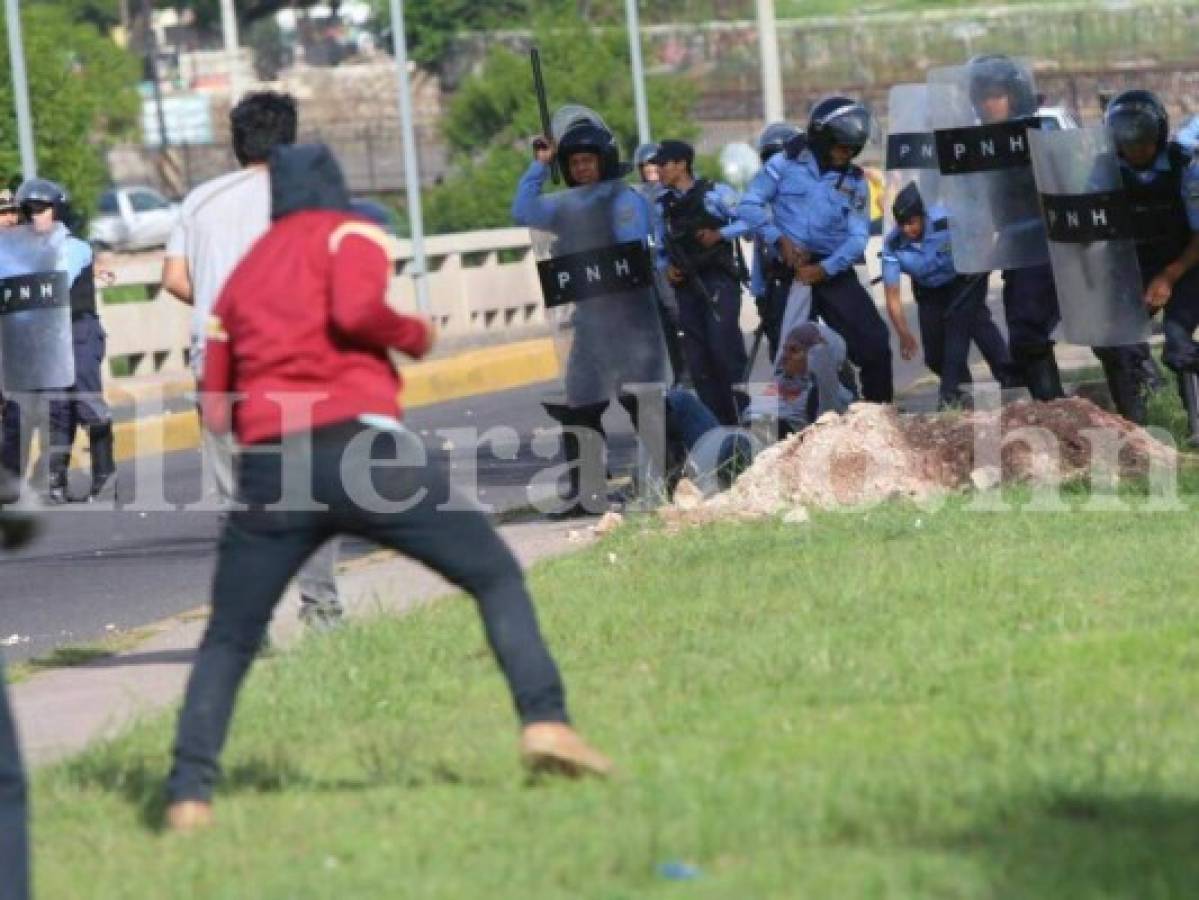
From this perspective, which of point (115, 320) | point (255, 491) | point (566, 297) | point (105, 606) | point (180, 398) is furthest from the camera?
point (115, 320)

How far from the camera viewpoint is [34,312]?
705 inches

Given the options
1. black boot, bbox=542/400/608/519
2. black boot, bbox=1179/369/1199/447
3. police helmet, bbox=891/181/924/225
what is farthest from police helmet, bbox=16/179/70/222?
black boot, bbox=1179/369/1199/447

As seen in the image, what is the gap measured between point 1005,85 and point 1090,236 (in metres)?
1.37

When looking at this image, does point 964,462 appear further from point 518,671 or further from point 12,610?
point 518,671

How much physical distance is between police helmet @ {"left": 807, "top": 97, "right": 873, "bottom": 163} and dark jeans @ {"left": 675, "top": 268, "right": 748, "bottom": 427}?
1.50 meters

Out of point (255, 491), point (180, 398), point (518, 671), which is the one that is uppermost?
point (255, 491)

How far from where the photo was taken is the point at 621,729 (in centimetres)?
818

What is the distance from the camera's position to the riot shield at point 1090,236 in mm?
14820

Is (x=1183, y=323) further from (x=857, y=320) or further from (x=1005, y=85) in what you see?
(x=1005, y=85)

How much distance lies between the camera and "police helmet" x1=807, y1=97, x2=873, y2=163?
49.5ft

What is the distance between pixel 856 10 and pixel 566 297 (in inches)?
2630

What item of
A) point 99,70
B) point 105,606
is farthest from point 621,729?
point 99,70

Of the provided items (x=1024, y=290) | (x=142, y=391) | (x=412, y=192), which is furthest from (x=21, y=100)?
(x=1024, y=290)

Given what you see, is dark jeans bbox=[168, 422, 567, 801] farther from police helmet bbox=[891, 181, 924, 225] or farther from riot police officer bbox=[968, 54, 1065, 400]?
police helmet bbox=[891, 181, 924, 225]
